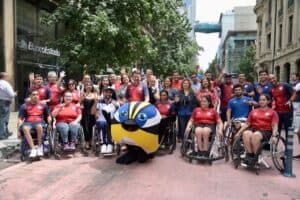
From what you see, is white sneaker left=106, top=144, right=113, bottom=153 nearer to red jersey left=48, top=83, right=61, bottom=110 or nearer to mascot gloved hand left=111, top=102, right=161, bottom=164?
mascot gloved hand left=111, top=102, right=161, bottom=164

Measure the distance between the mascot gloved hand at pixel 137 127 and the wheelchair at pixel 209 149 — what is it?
72 centimetres

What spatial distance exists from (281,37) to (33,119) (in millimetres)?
33154

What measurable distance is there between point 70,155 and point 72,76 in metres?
4.65

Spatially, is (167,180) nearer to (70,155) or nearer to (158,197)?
(158,197)

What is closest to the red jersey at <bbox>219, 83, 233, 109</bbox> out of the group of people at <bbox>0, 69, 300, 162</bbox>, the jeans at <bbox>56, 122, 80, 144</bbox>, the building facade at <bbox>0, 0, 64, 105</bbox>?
the group of people at <bbox>0, 69, 300, 162</bbox>

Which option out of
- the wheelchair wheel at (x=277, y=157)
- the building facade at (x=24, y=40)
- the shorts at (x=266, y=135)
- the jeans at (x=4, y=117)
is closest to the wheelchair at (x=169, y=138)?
the shorts at (x=266, y=135)

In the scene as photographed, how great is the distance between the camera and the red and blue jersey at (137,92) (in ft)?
27.1

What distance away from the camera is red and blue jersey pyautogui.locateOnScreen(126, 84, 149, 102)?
8.27 m

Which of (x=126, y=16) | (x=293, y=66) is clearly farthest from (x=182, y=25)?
(x=126, y=16)

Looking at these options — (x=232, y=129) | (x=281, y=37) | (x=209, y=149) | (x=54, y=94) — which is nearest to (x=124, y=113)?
(x=209, y=149)

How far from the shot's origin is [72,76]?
11875 millimetres

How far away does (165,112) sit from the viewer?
816 centimetres

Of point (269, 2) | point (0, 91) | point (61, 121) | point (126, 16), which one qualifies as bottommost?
point (61, 121)

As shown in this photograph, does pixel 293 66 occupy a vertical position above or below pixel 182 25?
below
